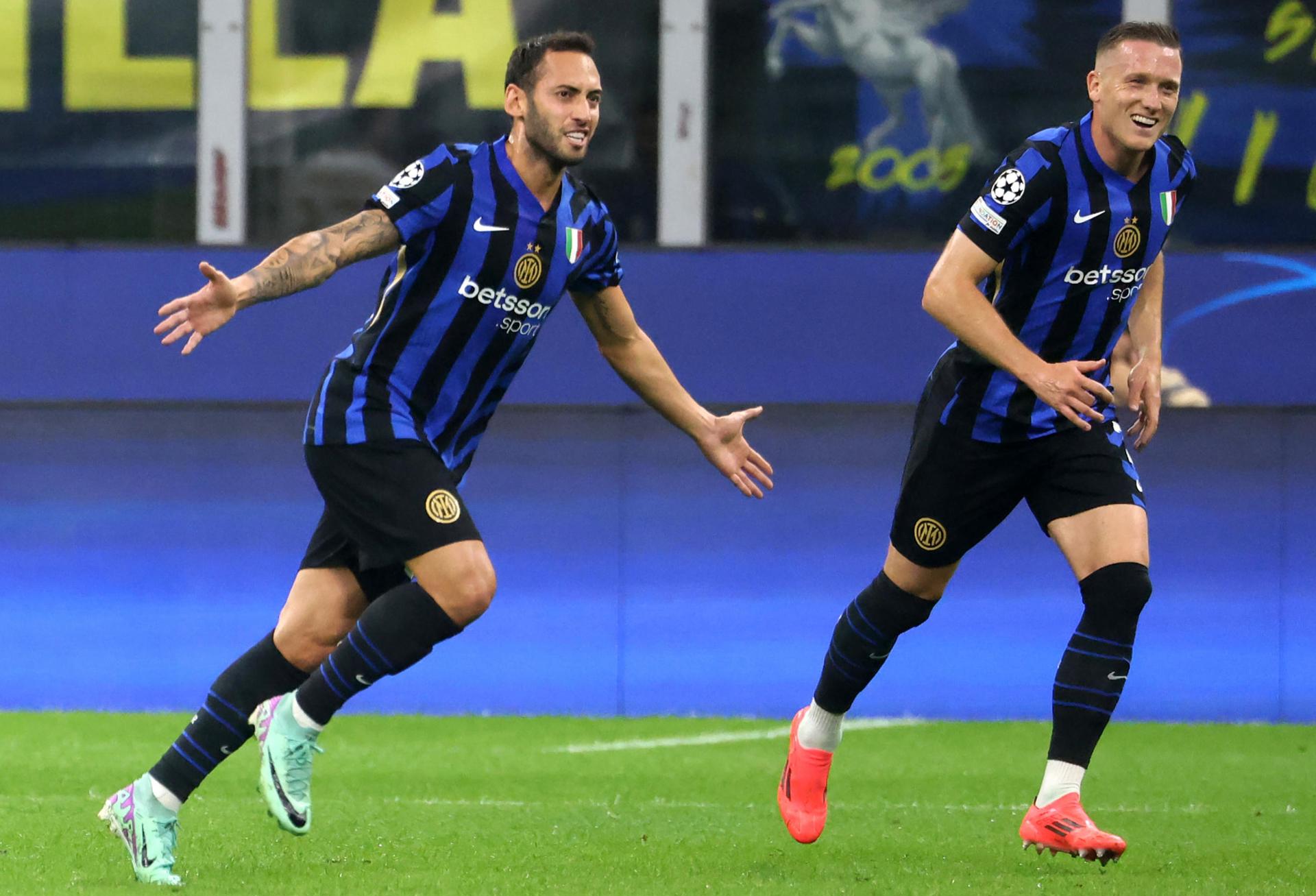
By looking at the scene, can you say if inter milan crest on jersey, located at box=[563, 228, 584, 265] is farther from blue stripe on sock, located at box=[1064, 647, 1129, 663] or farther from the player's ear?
blue stripe on sock, located at box=[1064, 647, 1129, 663]

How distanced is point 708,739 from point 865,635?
132 inches

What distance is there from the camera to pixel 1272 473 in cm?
946

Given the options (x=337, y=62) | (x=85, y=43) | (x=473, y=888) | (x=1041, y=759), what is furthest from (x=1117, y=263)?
(x=85, y=43)

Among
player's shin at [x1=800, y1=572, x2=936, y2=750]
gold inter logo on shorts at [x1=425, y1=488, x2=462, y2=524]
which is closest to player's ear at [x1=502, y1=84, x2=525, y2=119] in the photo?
gold inter logo on shorts at [x1=425, y1=488, x2=462, y2=524]

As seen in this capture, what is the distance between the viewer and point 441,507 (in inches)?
179

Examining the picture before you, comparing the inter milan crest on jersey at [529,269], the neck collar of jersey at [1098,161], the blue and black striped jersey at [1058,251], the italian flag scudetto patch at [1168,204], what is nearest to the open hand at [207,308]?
the inter milan crest on jersey at [529,269]

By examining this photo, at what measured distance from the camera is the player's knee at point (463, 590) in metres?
4.50

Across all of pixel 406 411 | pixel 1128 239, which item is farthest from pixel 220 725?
pixel 1128 239

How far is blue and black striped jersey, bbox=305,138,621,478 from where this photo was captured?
4.69 meters

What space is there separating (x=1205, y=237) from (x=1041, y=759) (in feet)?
9.88

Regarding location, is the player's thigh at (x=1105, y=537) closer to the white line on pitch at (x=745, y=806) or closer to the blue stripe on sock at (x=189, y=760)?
the white line on pitch at (x=745, y=806)

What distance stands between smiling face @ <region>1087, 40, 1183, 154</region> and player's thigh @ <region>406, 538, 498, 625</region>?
1.82m

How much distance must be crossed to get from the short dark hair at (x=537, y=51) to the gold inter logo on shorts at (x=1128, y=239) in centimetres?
135

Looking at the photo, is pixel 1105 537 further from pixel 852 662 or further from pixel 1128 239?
pixel 852 662
